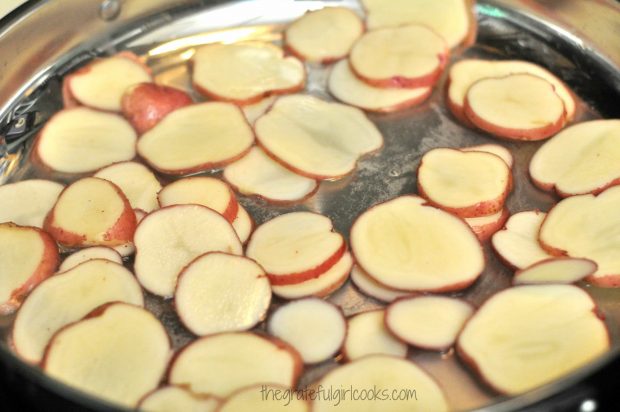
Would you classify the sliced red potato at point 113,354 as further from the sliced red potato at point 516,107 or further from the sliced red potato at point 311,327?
the sliced red potato at point 516,107

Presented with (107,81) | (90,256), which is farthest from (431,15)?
(90,256)

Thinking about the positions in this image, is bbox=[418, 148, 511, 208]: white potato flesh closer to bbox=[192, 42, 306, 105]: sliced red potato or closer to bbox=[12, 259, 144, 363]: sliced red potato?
bbox=[192, 42, 306, 105]: sliced red potato

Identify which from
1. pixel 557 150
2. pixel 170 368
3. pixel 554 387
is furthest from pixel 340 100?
pixel 554 387

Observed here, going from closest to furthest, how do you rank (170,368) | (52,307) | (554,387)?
(554,387)
(170,368)
(52,307)

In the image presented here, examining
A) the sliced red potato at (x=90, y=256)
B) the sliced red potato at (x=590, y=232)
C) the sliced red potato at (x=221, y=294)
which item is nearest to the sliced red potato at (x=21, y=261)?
the sliced red potato at (x=90, y=256)

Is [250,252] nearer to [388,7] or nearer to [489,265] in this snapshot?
[489,265]
